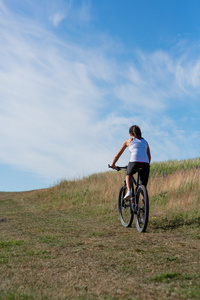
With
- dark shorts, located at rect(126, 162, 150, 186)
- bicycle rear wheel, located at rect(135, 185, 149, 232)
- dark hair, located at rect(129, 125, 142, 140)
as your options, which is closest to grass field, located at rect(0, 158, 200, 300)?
bicycle rear wheel, located at rect(135, 185, 149, 232)

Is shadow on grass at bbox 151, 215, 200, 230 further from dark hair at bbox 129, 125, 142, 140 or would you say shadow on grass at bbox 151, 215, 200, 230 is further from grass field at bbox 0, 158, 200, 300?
dark hair at bbox 129, 125, 142, 140

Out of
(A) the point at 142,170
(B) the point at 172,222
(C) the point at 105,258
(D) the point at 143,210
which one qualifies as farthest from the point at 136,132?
(C) the point at 105,258

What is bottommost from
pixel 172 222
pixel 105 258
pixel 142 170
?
pixel 105 258

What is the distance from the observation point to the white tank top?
7.18m

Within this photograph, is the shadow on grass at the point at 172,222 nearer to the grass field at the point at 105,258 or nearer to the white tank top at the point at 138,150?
the grass field at the point at 105,258

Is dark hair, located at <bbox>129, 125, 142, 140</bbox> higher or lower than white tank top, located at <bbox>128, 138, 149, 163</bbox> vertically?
higher

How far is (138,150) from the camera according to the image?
7.22 meters

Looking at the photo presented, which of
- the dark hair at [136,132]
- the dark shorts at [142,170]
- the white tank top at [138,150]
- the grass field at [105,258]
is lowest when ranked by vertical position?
the grass field at [105,258]

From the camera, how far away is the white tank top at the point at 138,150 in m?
7.18

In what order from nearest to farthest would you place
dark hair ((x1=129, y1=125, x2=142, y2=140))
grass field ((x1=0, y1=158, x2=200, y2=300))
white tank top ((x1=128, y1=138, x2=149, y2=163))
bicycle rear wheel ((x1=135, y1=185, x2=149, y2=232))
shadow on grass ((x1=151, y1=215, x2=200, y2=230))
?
grass field ((x1=0, y1=158, x2=200, y2=300)), bicycle rear wheel ((x1=135, y1=185, x2=149, y2=232)), white tank top ((x1=128, y1=138, x2=149, y2=163)), dark hair ((x1=129, y1=125, x2=142, y2=140)), shadow on grass ((x1=151, y1=215, x2=200, y2=230))

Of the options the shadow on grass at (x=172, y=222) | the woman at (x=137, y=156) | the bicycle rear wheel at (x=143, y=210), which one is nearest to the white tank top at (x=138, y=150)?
the woman at (x=137, y=156)

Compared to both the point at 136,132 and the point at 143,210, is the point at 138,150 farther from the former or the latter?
the point at 143,210

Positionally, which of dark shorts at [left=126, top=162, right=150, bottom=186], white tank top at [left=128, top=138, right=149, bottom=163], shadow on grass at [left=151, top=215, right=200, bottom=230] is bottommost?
Result: shadow on grass at [left=151, top=215, right=200, bottom=230]

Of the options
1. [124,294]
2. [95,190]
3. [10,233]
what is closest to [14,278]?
[124,294]
